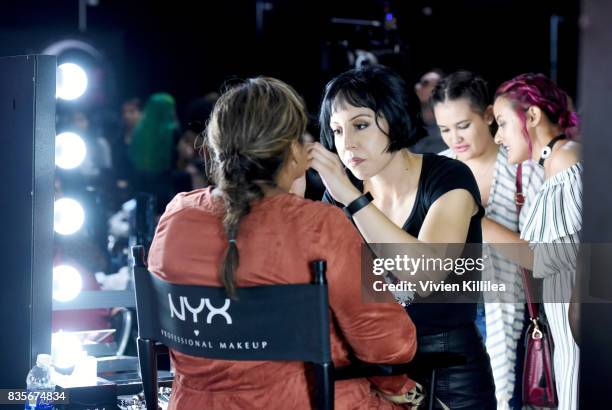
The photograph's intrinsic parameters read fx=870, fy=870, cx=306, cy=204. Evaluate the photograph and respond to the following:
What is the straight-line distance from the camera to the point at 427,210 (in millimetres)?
2143

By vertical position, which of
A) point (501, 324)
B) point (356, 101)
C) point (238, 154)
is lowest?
point (501, 324)

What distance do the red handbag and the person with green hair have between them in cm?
355

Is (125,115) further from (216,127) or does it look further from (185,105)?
(216,127)

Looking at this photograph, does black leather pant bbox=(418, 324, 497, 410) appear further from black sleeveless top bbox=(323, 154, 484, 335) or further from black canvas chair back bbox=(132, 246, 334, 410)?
black canvas chair back bbox=(132, 246, 334, 410)

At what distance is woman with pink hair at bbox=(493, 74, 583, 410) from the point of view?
2877mm

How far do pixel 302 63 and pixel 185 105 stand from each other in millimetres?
2238

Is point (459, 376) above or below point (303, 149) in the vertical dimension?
below

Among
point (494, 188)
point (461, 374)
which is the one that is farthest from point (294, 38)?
point (461, 374)

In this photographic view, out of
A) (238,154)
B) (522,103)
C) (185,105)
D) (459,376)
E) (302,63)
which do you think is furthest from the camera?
(185,105)

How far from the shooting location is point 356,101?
2133mm

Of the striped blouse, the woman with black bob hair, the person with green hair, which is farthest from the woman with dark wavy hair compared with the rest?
the person with green hair

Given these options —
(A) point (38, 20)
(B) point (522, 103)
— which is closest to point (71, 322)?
(A) point (38, 20)

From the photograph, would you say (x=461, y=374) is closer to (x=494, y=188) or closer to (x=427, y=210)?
(x=427, y=210)

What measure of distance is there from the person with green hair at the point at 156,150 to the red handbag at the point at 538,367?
3546mm
